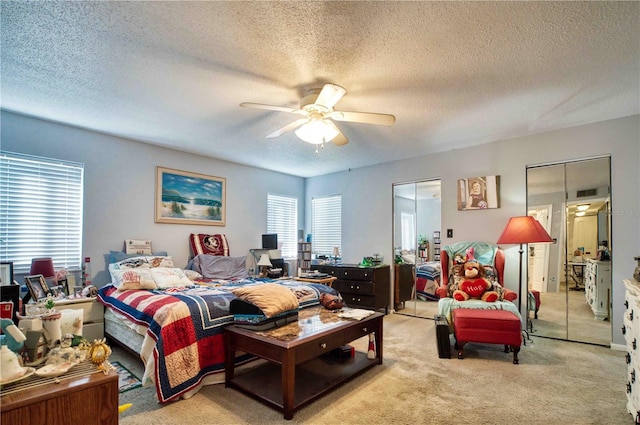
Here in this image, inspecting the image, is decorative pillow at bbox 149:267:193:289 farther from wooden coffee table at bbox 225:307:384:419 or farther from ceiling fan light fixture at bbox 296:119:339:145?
ceiling fan light fixture at bbox 296:119:339:145

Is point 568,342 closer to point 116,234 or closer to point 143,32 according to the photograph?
point 143,32

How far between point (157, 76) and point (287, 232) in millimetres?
4288

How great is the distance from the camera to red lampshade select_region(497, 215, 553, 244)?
142 inches

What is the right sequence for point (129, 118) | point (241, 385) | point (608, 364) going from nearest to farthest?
point (241, 385)
point (608, 364)
point (129, 118)

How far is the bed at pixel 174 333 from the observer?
240cm

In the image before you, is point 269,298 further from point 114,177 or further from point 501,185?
point 501,185

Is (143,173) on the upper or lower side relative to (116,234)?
upper

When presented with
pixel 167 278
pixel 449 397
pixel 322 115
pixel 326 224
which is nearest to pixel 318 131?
pixel 322 115

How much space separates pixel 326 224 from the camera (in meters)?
6.55

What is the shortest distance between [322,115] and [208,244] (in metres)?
3.14

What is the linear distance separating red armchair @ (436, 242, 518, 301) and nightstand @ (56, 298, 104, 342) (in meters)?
3.95

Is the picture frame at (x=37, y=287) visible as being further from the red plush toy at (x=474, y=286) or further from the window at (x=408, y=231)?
the window at (x=408, y=231)

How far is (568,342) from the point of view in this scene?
12.5 ft

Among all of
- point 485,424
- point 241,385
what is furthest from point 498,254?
point 241,385
